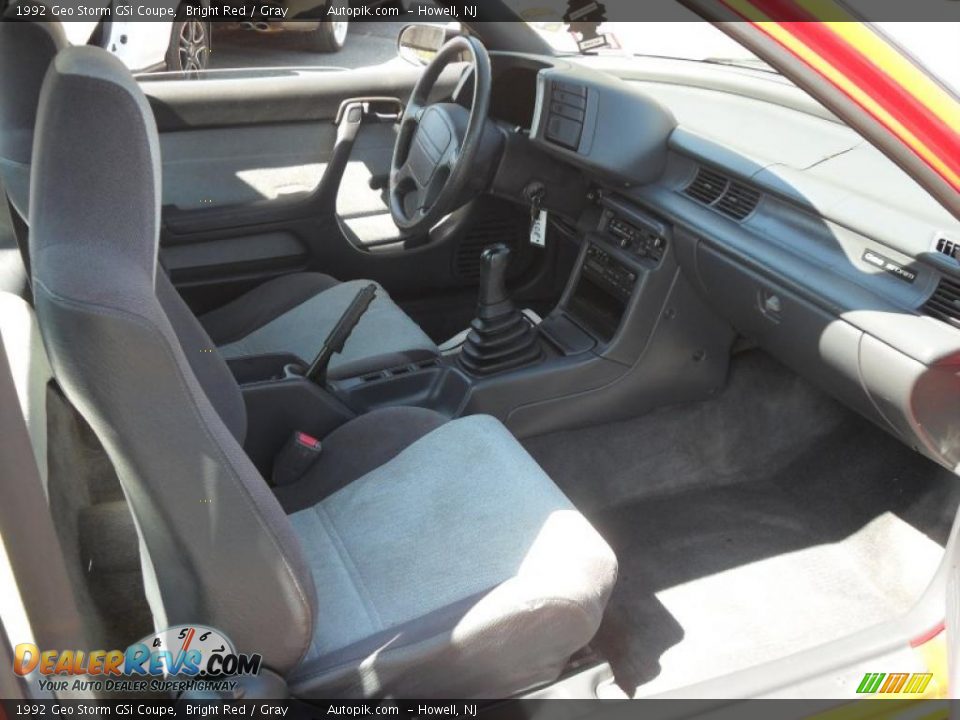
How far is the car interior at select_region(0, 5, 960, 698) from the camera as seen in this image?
1.00 metres

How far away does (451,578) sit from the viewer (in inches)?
54.5

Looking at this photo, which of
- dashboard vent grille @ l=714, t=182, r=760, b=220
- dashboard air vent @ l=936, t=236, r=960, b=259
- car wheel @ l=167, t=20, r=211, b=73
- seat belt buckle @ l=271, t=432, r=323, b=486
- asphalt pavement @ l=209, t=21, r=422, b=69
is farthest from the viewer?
asphalt pavement @ l=209, t=21, r=422, b=69

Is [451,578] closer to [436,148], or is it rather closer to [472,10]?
[436,148]

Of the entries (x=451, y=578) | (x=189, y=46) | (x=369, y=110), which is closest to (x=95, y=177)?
(x=451, y=578)

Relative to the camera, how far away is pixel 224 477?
99 centimetres

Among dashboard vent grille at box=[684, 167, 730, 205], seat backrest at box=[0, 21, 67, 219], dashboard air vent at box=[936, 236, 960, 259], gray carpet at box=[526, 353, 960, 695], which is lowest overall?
gray carpet at box=[526, 353, 960, 695]

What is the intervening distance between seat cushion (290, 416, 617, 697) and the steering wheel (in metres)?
0.80

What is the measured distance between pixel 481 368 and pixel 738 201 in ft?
2.31

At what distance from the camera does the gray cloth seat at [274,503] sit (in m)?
0.93

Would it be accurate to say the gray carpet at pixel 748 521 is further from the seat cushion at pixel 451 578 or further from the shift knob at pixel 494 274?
the seat cushion at pixel 451 578

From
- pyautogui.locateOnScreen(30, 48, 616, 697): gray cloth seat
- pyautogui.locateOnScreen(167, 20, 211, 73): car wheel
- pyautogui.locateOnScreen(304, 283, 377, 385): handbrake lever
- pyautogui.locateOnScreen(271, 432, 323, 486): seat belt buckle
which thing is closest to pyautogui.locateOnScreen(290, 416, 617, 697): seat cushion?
pyautogui.locateOnScreen(30, 48, 616, 697): gray cloth seat

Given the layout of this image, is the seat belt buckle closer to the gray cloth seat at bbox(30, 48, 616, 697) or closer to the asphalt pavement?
the gray cloth seat at bbox(30, 48, 616, 697)

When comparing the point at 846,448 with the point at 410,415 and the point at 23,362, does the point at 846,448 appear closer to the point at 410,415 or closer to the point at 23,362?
the point at 410,415

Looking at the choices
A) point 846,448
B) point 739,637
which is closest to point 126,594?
point 739,637
